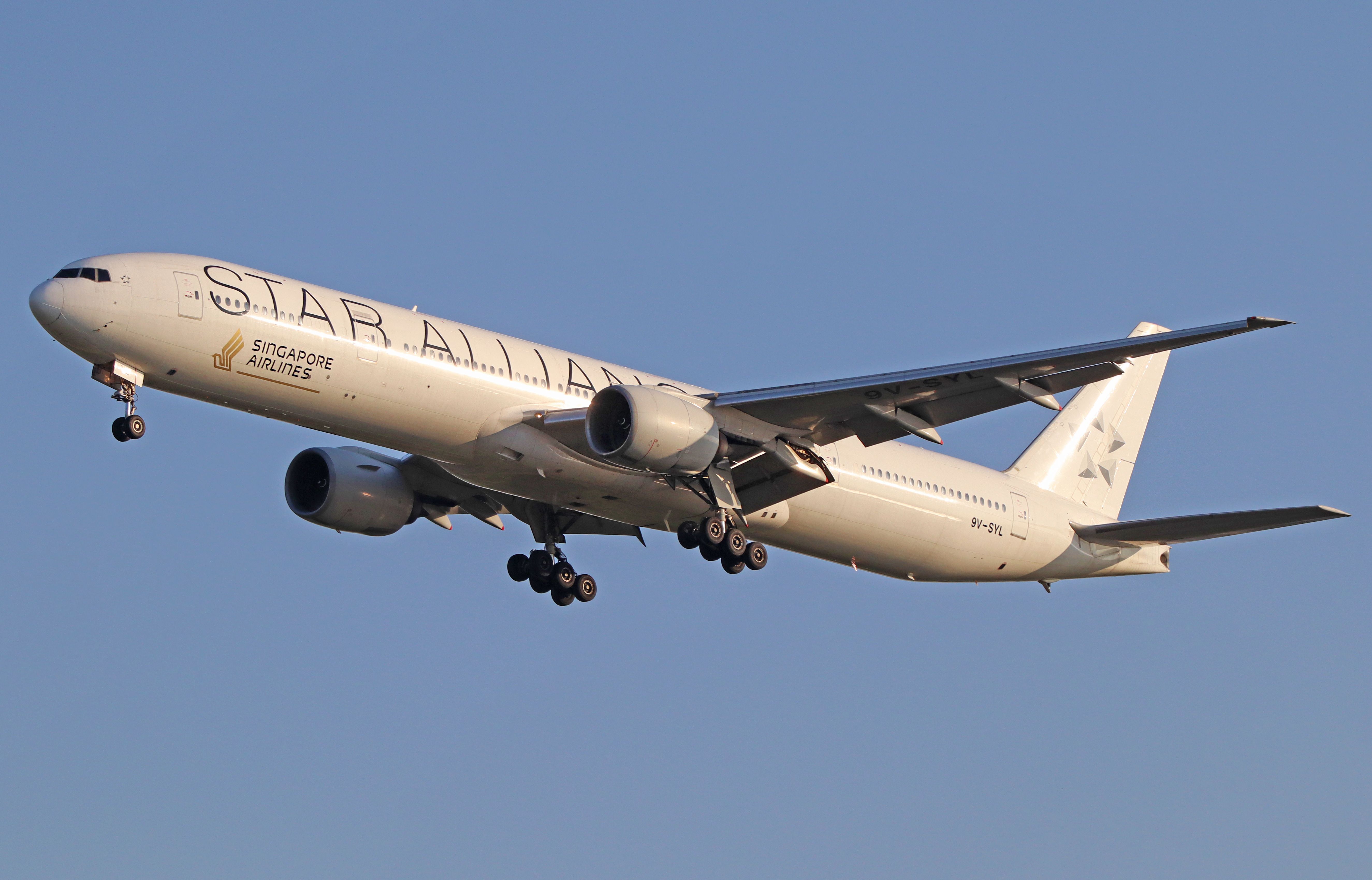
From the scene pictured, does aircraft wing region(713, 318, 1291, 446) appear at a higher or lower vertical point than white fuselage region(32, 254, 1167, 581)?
higher

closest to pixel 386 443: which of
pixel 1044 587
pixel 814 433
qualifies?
pixel 814 433

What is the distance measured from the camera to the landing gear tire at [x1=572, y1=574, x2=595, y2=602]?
36.7m

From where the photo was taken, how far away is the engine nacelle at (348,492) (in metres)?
35.1

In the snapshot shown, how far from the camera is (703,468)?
30547 mm

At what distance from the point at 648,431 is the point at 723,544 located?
13.6 ft

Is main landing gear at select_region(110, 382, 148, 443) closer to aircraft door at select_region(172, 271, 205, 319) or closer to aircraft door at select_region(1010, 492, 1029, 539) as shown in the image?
aircraft door at select_region(172, 271, 205, 319)

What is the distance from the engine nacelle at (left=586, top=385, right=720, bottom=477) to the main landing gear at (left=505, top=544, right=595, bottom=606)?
7.17m

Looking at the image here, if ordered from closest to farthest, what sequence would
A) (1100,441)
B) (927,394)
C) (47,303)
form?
(47,303) < (927,394) < (1100,441)

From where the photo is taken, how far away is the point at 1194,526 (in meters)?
35.1

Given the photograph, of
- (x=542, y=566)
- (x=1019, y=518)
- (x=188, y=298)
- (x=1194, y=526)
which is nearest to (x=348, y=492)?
(x=542, y=566)

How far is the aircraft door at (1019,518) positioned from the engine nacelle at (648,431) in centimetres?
1015

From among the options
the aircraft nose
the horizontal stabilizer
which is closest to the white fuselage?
the aircraft nose

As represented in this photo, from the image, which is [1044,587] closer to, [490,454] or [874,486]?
[874,486]

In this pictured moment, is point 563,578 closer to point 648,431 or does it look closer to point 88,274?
point 648,431
